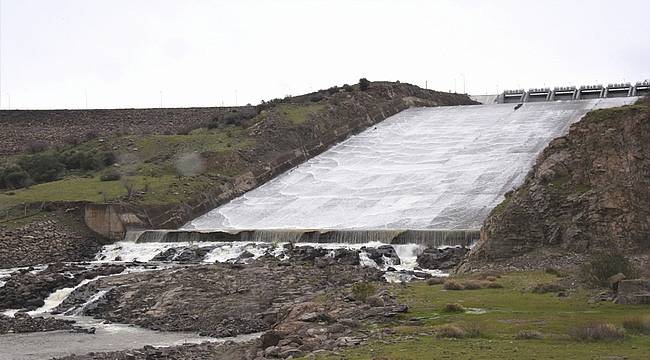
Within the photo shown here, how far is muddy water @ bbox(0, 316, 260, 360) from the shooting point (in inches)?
829

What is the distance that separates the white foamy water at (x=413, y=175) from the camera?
134ft

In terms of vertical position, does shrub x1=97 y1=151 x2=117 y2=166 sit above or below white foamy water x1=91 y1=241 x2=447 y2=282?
above

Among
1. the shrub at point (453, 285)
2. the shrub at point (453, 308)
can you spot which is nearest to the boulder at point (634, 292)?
the shrub at point (453, 308)

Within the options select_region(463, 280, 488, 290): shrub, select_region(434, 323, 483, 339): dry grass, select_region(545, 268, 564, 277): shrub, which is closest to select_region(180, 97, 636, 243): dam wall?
select_region(545, 268, 564, 277): shrub

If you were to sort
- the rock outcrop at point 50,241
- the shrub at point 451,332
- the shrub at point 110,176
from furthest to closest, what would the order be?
the shrub at point 110,176, the rock outcrop at point 50,241, the shrub at point 451,332

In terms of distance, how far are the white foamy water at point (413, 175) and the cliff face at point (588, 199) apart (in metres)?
7.14

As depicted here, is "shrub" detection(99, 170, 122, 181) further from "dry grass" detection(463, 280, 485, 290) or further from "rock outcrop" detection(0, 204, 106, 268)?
"dry grass" detection(463, 280, 485, 290)

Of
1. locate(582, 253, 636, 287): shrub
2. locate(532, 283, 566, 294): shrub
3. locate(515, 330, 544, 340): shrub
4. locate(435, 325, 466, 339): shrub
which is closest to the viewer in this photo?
locate(515, 330, 544, 340): shrub

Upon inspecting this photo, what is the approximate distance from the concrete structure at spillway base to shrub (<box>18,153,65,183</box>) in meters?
14.0

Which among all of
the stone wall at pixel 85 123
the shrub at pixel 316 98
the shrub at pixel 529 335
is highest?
the shrub at pixel 316 98

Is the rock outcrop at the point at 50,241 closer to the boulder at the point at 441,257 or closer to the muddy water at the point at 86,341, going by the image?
the muddy water at the point at 86,341

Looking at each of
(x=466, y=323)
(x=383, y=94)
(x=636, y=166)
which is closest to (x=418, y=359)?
(x=466, y=323)

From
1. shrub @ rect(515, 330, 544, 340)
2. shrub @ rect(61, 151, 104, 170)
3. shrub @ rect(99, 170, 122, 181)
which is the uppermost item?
shrub @ rect(61, 151, 104, 170)

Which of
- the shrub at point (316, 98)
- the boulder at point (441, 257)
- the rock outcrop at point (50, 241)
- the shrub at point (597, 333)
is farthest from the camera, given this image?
the shrub at point (316, 98)
